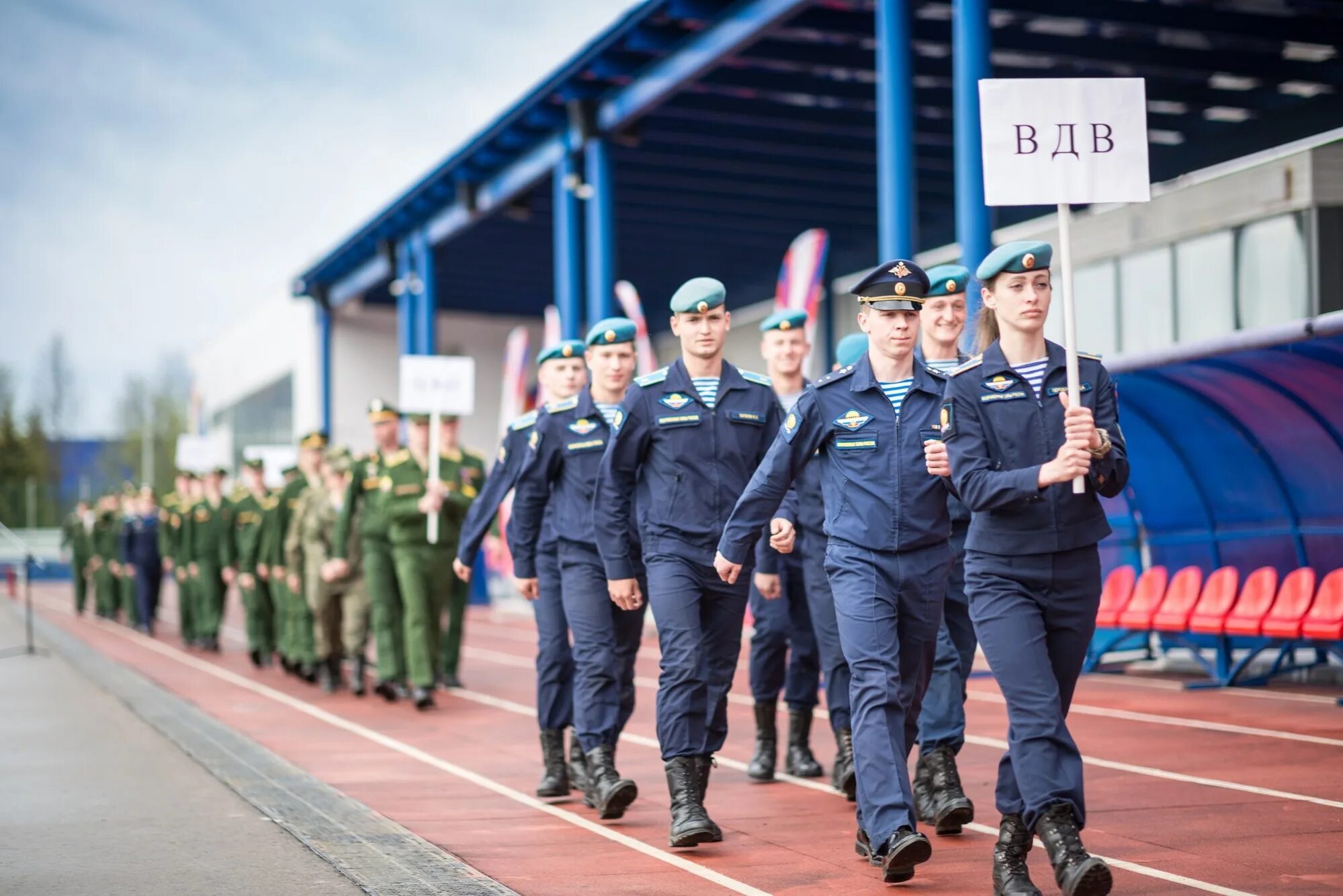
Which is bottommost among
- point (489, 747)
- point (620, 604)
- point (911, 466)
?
point (489, 747)

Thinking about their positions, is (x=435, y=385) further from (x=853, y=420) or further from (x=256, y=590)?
(x=853, y=420)

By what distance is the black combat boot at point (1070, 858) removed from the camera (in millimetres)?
5004

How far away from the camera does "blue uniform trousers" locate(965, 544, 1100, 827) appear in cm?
524

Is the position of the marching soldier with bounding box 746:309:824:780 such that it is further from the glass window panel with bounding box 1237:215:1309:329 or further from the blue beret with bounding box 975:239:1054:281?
the glass window panel with bounding box 1237:215:1309:329

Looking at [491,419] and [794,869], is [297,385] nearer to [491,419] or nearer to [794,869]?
[491,419]

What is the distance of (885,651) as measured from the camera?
6.05 meters

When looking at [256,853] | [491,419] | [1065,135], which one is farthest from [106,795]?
[491,419]

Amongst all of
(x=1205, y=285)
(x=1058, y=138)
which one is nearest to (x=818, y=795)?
(x=1058, y=138)

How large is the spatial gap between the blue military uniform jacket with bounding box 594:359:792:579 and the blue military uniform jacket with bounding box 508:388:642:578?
2.72ft

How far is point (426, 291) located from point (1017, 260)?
24743mm

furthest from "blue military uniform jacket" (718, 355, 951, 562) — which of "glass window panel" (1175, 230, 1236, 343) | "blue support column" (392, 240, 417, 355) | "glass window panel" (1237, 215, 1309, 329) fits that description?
"blue support column" (392, 240, 417, 355)

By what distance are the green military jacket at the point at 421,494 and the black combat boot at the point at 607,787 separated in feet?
18.7

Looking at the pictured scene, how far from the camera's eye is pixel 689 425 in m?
7.16

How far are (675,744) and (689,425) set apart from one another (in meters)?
1.36
